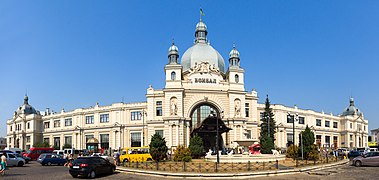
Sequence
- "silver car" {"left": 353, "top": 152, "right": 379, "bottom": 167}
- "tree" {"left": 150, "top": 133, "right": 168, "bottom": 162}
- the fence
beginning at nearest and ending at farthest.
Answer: the fence, "silver car" {"left": 353, "top": 152, "right": 379, "bottom": 167}, "tree" {"left": 150, "top": 133, "right": 168, "bottom": 162}

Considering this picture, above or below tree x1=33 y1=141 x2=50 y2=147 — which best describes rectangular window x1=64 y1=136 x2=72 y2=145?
above

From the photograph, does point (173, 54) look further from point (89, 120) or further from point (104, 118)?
point (89, 120)

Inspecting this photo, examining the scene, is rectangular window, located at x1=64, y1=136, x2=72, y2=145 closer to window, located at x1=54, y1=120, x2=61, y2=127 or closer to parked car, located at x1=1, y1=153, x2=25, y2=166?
window, located at x1=54, y1=120, x2=61, y2=127

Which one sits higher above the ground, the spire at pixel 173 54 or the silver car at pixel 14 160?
the spire at pixel 173 54

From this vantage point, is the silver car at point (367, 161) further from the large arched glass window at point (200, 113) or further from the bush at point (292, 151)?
the large arched glass window at point (200, 113)

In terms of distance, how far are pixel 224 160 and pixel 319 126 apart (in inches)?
2540

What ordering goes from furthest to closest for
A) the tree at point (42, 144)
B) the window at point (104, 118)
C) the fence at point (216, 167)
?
the tree at point (42, 144) < the window at point (104, 118) < the fence at point (216, 167)

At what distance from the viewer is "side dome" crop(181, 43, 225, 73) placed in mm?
69750

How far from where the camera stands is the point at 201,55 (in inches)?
2771

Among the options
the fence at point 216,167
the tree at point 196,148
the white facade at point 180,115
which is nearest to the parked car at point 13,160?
the fence at point 216,167

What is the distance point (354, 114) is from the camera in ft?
346

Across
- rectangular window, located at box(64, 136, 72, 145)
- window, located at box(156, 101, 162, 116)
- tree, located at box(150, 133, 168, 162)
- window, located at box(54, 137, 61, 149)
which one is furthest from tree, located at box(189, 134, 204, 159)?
window, located at box(54, 137, 61, 149)

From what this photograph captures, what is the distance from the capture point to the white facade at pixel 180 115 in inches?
2450

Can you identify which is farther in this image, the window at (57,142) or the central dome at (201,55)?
the window at (57,142)
